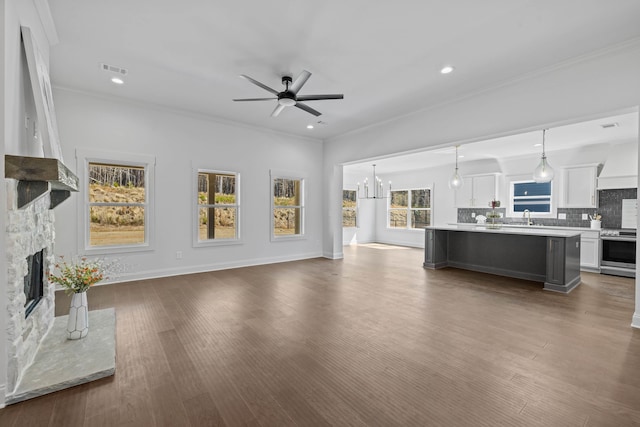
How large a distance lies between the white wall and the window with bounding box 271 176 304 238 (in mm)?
204

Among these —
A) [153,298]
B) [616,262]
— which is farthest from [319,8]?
[616,262]

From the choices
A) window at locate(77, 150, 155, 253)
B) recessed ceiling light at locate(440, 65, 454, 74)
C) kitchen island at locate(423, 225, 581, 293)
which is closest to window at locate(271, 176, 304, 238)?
window at locate(77, 150, 155, 253)

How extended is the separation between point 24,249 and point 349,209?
31.8ft

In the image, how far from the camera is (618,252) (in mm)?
5793

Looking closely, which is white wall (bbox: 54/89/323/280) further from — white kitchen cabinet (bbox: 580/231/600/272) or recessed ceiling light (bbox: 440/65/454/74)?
white kitchen cabinet (bbox: 580/231/600/272)

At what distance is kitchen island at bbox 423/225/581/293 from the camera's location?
4656 mm

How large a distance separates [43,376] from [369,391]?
233 cm

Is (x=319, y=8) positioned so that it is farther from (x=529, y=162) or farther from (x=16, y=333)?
(x=529, y=162)

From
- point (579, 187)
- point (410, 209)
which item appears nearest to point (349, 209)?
point (410, 209)

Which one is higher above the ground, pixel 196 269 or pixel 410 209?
pixel 410 209

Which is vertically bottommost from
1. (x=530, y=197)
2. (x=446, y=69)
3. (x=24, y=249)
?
(x=24, y=249)

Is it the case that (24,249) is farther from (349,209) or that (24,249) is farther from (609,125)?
(349,209)

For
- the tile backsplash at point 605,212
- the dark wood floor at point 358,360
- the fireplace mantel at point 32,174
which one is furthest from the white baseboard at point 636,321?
the fireplace mantel at point 32,174

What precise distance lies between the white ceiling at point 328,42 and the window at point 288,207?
2820 mm
